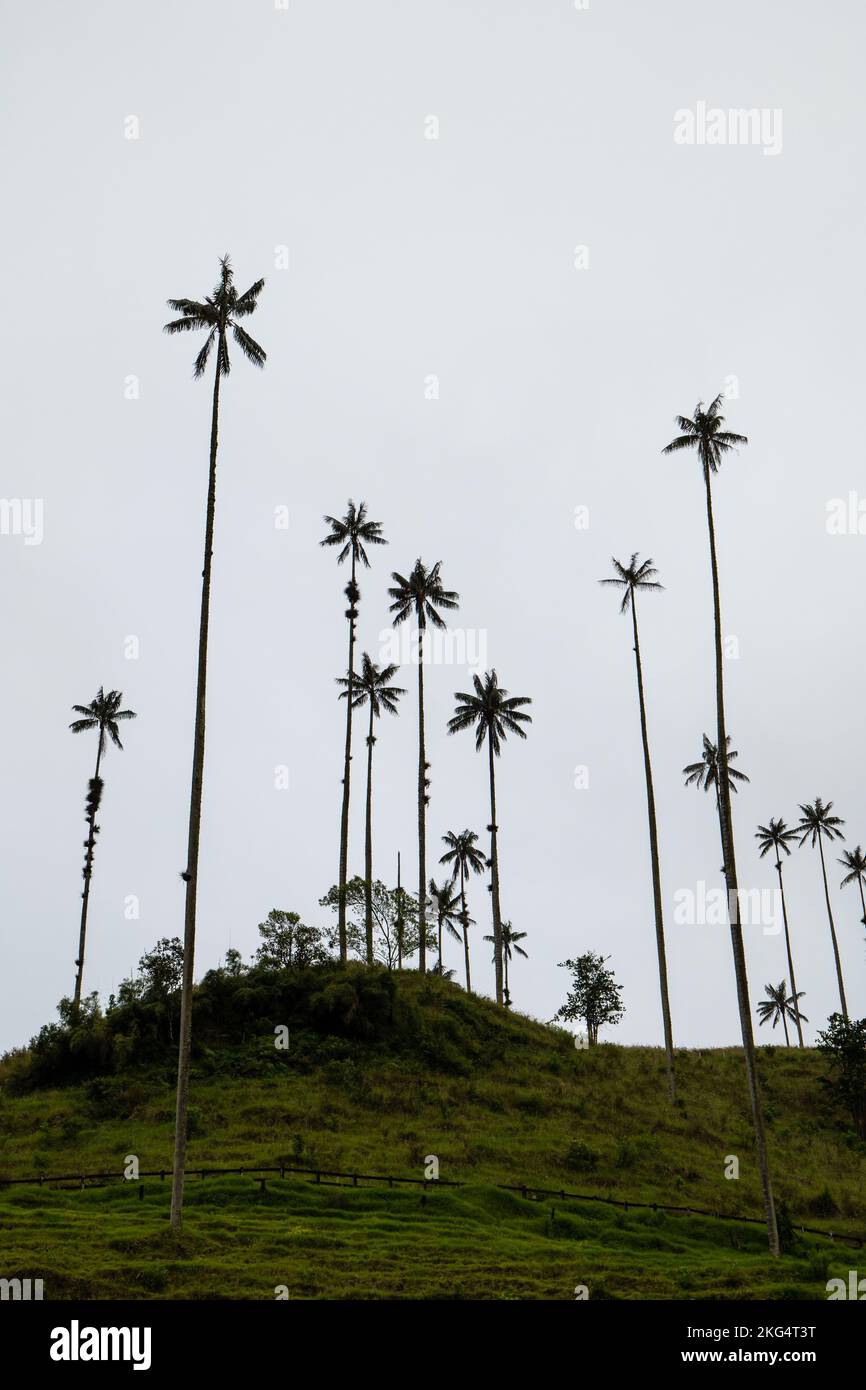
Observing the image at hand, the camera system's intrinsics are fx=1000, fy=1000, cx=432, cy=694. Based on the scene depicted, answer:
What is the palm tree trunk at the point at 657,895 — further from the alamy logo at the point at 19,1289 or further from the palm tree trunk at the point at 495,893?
the alamy logo at the point at 19,1289

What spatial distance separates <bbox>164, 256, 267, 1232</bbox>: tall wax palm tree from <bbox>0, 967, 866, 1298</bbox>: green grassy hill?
3706 millimetres

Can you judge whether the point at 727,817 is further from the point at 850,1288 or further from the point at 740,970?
the point at 850,1288

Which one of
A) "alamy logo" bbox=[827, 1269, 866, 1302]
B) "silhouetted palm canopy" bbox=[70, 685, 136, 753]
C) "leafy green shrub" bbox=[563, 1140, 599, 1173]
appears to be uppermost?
"silhouetted palm canopy" bbox=[70, 685, 136, 753]

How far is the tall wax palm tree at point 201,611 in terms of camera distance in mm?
31844

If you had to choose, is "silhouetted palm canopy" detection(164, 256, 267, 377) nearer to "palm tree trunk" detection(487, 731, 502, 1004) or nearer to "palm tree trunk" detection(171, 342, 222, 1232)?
"palm tree trunk" detection(171, 342, 222, 1232)

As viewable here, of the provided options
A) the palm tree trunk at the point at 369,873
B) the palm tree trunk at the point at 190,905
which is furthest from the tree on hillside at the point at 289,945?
the palm tree trunk at the point at 190,905

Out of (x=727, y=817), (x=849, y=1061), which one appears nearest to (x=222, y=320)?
(x=727, y=817)

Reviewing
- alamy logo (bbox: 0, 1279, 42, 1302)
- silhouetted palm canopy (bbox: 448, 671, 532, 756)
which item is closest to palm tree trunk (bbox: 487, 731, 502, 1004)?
silhouetted palm canopy (bbox: 448, 671, 532, 756)
